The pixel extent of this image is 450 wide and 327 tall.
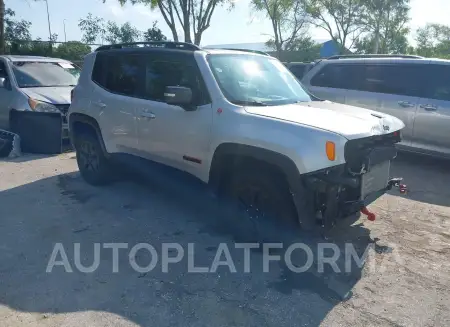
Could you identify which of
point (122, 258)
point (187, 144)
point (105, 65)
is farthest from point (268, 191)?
point (105, 65)

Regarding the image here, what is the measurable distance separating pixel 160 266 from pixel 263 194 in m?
1.11

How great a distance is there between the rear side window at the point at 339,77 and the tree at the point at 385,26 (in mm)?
25752

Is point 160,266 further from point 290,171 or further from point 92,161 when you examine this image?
point 92,161

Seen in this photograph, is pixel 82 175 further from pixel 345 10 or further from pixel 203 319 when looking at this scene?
pixel 345 10

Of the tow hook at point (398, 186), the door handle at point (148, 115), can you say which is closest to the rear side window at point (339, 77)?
the tow hook at point (398, 186)

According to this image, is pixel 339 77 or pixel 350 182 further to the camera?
pixel 339 77

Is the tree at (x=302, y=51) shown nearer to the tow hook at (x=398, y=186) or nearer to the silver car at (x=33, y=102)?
the silver car at (x=33, y=102)

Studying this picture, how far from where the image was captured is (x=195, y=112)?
413cm

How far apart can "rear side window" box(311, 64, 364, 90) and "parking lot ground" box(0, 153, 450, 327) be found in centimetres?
286

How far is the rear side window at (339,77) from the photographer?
7613 millimetres

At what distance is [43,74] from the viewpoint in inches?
347

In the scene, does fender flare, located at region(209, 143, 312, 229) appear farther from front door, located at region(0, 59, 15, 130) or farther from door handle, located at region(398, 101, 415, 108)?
front door, located at region(0, 59, 15, 130)

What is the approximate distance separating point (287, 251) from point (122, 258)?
1.53 m

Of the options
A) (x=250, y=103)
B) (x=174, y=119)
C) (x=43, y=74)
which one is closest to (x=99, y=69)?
(x=174, y=119)
